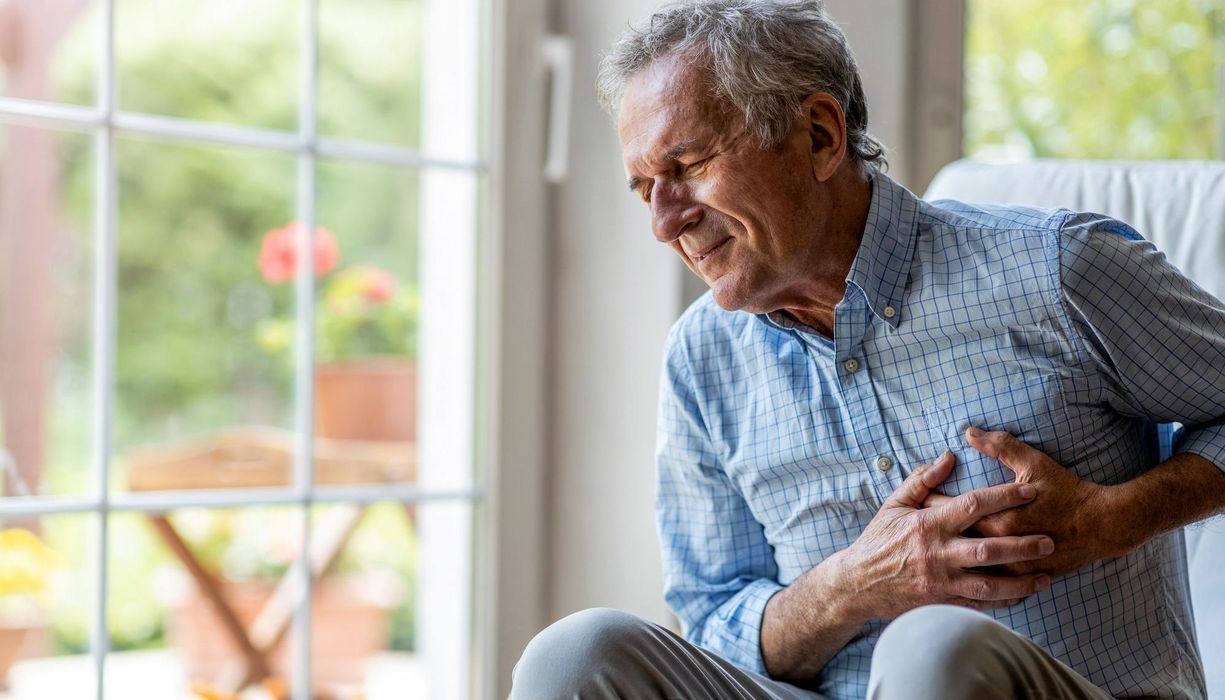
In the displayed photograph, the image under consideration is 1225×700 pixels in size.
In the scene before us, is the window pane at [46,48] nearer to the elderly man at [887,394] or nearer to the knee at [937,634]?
the elderly man at [887,394]

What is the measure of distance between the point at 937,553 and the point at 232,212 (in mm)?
2879

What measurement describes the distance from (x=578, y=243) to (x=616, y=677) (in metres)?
0.95

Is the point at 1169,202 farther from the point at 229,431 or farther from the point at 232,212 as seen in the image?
the point at 232,212

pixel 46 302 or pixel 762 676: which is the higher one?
pixel 46 302

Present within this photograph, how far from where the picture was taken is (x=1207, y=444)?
3.78 feet

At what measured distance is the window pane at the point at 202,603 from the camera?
1892mm

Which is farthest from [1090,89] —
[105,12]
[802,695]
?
[105,12]

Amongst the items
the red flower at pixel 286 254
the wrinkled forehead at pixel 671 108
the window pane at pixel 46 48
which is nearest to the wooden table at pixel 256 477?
the red flower at pixel 286 254

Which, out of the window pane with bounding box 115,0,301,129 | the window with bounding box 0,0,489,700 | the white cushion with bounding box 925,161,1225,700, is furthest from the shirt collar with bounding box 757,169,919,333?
the window pane with bounding box 115,0,301,129

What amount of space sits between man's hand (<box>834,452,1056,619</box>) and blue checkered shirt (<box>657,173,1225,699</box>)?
0.19ft

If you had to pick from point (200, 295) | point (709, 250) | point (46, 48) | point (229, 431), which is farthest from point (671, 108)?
point (200, 295)

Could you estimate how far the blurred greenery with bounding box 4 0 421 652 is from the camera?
2684mm

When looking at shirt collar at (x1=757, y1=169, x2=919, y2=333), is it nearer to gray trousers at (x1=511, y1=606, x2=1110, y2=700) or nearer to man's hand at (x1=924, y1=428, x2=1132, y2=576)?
man's hand at (x1=924, y1=428, x2=1132, y2=576)

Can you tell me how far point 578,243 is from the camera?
1.86 m
